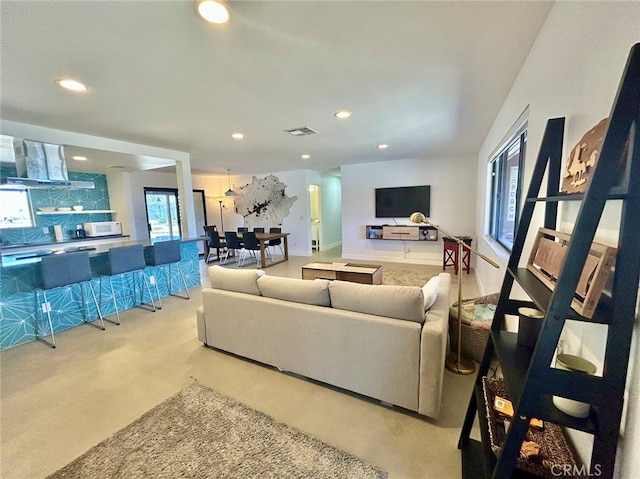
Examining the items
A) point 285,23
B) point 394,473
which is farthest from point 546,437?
point 285,23

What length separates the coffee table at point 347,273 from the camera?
346cm

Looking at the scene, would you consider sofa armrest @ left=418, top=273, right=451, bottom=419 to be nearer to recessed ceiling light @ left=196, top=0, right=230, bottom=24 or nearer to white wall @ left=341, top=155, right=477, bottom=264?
recessed ceiling light @ left=196, top=0, right=230, bottom=24

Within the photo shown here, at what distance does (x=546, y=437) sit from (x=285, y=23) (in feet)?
8.12

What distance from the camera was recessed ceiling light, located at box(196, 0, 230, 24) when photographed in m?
1.32

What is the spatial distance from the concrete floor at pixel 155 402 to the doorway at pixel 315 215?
5798mm

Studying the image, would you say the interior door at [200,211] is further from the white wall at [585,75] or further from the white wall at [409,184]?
the white wall at [585,75]

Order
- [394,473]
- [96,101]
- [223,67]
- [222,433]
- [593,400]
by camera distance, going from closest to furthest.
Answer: [593,400] < [394,473] < [222,433] < [223,67] < [96,101]

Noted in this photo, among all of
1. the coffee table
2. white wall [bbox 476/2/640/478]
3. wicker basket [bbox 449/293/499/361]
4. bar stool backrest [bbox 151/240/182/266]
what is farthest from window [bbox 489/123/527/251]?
bar stool backrest [bbox 151/240/182/266]

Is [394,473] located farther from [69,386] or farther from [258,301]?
[69,386]

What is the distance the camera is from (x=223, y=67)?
1.95m

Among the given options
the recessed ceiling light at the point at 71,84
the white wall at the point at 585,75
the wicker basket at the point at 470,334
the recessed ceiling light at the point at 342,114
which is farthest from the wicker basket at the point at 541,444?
the recessed ceiling light at the point at 71,84

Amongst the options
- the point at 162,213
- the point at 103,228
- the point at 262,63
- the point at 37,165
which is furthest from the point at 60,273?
the point at 162,213

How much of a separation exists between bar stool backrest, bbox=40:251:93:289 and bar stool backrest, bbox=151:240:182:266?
83cm

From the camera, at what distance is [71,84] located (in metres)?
2.13
